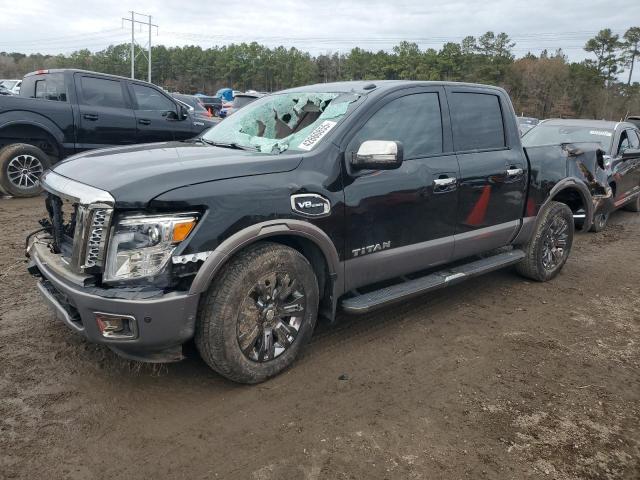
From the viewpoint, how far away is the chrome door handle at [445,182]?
4.02 m

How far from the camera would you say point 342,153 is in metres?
3.50

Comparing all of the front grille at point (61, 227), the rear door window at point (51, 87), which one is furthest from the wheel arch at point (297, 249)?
the rear door window at point (51, 87)

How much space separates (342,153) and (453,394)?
1.71 meters

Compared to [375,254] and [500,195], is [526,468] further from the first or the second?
[500,195]

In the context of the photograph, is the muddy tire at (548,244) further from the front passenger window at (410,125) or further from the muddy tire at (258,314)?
the muddy tire at (258,314)

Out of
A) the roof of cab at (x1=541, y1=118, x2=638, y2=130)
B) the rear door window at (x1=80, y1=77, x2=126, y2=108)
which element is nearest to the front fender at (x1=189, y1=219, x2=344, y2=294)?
the rear door window at (x1=80, y1=77, x2=126, y2=108)

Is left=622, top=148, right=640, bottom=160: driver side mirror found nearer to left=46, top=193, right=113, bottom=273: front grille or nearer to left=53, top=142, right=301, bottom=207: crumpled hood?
left=53, top=142, right=301, bottom=207: crumpled hood

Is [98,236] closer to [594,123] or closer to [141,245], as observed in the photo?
[141,245]

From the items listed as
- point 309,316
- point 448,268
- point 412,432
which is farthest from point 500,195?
point 412,432

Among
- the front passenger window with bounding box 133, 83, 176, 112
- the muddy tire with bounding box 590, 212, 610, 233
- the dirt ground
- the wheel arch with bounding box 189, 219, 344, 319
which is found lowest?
the dirt ground

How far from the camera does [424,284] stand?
4078 millimetres

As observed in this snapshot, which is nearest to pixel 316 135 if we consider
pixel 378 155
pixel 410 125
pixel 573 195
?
pixel 378 155

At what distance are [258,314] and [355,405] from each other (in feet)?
2.61

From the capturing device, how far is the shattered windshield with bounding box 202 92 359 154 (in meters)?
3.65
